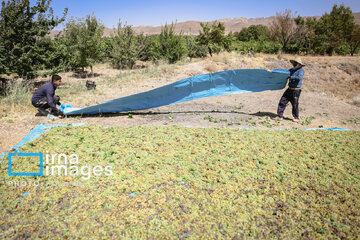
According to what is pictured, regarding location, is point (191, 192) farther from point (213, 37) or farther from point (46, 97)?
point (213, 37)

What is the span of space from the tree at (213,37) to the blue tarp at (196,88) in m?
12.1

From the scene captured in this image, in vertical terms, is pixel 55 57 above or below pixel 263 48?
below

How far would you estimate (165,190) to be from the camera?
8.89 feet

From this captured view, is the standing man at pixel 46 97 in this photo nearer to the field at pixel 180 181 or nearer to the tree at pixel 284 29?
the field at pixel 180 181

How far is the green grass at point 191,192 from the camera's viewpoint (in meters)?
2.19

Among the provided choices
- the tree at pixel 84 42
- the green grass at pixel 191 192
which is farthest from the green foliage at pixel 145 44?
the green grass at pixel 191 192

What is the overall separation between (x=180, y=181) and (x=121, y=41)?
1335 cm

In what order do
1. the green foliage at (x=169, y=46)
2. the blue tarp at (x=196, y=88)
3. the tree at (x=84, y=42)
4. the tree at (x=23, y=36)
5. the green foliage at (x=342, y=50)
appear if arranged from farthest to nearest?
the green foliage at (x=342, y=50) → the green foliage at (x=169, y=46) → the tree at (x=84, y=42) → the tree at (x=23, y=36) → the blue tarp at (x=196, y=88)

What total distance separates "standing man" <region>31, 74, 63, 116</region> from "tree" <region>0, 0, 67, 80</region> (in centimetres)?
367

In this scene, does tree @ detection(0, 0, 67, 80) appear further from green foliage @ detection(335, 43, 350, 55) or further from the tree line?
green foliage @ detection(335, 43, 350, 55)

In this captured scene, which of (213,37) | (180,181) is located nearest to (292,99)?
(180,181)

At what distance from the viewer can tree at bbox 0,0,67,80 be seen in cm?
771

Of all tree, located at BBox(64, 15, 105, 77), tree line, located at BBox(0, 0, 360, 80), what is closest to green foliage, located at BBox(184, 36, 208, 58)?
tree line, located at BBox(0, 0, 360, 80)

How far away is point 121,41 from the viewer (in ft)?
47.0
